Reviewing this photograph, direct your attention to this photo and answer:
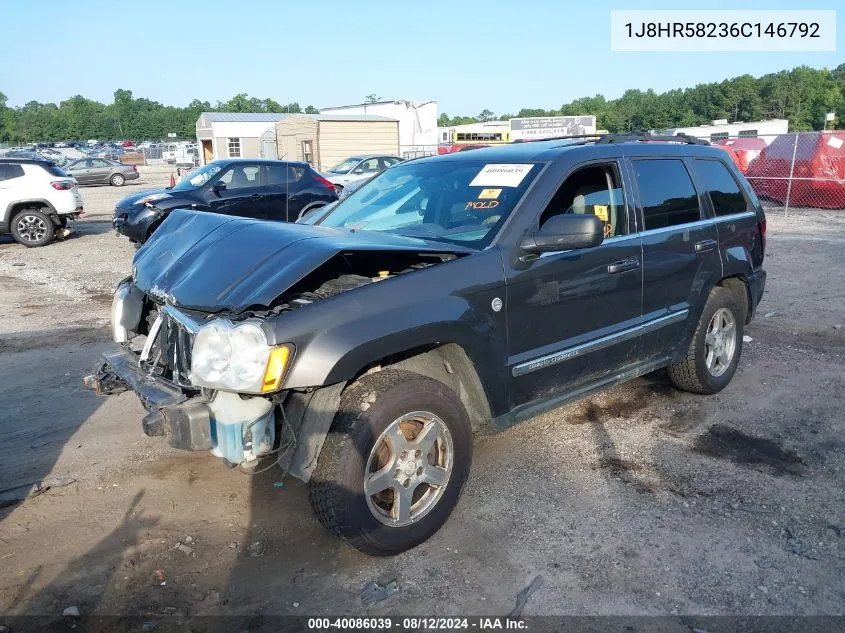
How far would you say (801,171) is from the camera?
62.6 ft

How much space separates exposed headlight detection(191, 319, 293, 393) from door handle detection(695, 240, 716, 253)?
3204 mm

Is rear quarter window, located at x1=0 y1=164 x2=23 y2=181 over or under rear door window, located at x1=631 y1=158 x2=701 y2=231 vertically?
over

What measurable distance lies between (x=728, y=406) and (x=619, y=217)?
1879 millimetres

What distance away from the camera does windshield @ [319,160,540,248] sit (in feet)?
12.7

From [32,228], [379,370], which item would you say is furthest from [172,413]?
[32,228]

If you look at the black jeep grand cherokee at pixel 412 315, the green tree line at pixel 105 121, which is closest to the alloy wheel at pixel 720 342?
the black jeep grand cherokee at pixel 412 315

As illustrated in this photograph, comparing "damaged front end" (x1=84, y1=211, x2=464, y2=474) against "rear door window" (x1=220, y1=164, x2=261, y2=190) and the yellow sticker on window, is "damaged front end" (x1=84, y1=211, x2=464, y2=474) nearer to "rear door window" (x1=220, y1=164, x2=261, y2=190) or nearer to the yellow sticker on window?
the yellow sticker on window

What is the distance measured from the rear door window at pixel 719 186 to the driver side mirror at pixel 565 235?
6.27ft

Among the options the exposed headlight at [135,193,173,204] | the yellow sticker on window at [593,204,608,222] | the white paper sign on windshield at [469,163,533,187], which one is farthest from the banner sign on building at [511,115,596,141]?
the white paper sign on windshield at [469,163,533,187]

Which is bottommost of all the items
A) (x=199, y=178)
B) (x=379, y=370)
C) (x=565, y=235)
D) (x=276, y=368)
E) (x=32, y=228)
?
(x=379, y=370)

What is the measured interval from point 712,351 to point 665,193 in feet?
4.54

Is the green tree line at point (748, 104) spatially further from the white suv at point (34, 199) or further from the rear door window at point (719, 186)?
the rear door window at point (719, 186)

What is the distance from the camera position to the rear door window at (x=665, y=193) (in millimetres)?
4520

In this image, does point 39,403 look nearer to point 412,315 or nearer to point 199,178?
point 412,315
